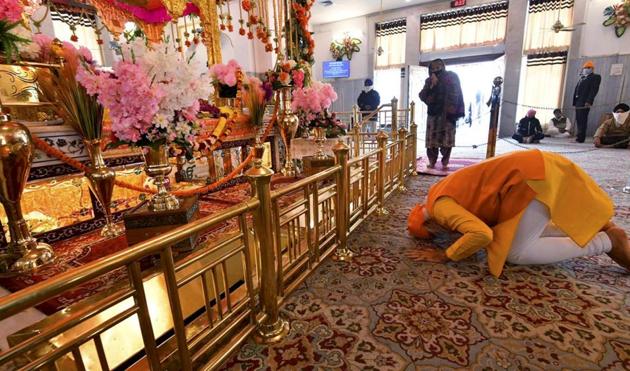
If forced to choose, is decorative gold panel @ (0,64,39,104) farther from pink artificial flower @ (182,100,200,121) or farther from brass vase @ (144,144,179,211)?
pink artificial flower @ (182,100,200,121)

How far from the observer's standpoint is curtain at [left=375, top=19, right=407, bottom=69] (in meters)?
11.0

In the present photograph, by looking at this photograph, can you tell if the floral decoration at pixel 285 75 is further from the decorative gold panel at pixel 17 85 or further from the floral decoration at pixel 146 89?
the decorative gold panel at pixel 17 85

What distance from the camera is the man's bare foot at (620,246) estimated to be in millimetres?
1949

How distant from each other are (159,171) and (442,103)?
4805 millimetres

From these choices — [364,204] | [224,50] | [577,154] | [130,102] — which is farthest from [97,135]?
[577,154]

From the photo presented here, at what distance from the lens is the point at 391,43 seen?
11273 millimetres

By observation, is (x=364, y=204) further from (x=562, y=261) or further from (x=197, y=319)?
(x=197, y=319)

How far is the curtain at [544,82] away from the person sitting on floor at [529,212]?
877cm

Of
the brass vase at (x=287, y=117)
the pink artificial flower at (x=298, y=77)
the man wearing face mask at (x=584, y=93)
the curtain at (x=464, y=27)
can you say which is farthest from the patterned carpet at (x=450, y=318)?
the curtain at (x=464, y=27)

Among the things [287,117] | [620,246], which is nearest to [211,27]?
[287,117]

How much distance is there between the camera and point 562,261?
2188 millimetres

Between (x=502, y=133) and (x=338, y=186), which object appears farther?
→ (x=502, y=133)

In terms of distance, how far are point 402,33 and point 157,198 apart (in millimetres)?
11330

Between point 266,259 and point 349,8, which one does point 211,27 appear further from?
point 349,8
